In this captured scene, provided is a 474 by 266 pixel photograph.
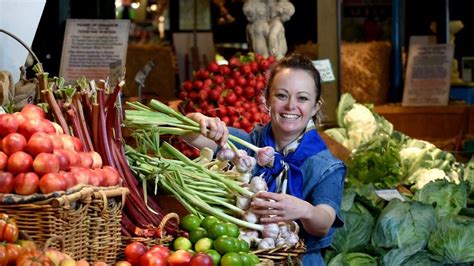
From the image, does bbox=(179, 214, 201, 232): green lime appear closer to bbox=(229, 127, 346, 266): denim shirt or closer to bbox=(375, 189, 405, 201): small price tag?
bbox=(229, 127, 346, 266): denim shirt

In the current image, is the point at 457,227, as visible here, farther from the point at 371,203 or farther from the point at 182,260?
the point at 182,260

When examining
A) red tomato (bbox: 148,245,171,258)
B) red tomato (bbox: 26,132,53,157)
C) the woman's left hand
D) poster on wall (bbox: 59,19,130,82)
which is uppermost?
poster on wall (bbox: 59,19,130,82)

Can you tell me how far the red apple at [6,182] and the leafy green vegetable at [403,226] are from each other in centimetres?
263

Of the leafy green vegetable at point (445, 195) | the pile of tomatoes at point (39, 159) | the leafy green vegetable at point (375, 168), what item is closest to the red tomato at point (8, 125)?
the pile of tomatoes at point (39, 159)

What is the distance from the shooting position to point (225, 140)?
3.80 m

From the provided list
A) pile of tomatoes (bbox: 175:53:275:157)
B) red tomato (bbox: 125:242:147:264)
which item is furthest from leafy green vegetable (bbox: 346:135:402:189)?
red tomato (bbox: 125:242:147:264)

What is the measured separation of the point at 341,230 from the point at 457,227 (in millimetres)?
626

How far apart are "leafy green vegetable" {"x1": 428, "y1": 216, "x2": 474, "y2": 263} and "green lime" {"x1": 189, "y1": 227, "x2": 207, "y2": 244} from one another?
6.64 ft

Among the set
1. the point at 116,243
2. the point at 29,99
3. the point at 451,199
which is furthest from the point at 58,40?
the point at 116,243

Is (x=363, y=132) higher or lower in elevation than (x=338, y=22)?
lower

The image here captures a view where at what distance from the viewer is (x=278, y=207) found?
3.60m

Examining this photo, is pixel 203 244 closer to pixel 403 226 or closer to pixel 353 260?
pixel 353 260

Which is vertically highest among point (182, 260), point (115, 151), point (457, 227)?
point (115, 151)

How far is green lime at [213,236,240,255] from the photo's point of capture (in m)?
3.36
